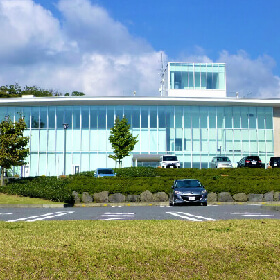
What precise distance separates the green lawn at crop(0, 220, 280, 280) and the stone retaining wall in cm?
2128

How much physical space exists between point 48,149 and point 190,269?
55147 millimetres

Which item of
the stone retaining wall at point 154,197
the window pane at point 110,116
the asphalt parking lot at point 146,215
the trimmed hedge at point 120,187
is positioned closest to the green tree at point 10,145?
the trimmed hedge at point 120,187

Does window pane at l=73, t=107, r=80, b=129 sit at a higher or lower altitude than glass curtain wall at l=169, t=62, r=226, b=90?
lower

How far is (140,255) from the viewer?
6.72m

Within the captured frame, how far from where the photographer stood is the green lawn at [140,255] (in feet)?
20.4

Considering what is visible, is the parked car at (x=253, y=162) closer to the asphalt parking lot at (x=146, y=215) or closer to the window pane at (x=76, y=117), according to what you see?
the window pane at (x=76, y=117)

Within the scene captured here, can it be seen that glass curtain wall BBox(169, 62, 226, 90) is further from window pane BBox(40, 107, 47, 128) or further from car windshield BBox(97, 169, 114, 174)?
car windshield BBox(97, 169, 114, 174)

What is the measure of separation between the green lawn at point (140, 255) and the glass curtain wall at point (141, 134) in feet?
168

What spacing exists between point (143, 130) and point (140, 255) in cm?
5345

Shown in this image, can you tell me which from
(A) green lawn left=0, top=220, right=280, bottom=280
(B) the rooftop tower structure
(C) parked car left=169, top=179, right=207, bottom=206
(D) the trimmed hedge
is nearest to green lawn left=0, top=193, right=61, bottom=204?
(D) the trimmed hedge

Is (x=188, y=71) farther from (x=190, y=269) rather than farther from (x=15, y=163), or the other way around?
(x=190, y=269)

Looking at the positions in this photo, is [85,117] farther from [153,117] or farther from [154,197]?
[154,197]

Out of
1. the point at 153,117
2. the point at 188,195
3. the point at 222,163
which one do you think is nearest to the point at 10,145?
the point at 188,195

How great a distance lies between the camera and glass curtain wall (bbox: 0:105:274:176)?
59.8m
